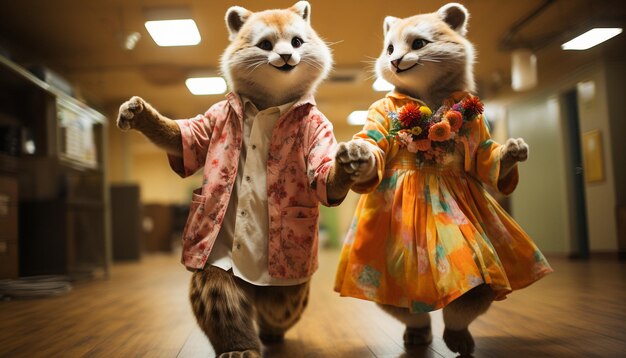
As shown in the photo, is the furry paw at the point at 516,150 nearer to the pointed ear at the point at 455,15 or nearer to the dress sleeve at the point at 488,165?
the dress sleeve at the point at 488,165

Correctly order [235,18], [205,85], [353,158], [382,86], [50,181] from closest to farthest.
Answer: [353,158] < [235,18] < [382,86] < [205,85] < [50,181]

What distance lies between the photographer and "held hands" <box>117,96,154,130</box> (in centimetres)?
127

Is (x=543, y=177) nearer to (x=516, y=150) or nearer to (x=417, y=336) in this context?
(x=516, y=150)

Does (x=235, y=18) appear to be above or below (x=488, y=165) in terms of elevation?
above

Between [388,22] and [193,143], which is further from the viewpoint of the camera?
[388,22]

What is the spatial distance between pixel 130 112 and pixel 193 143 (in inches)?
8.0

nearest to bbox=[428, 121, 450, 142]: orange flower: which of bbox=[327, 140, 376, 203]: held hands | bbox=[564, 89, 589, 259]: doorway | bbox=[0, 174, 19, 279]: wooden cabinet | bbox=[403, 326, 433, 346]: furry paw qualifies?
bbox=[327, 140, 376, 203]: held hands

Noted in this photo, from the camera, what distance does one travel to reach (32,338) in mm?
1570

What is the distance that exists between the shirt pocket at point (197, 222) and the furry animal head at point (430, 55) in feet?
2.15

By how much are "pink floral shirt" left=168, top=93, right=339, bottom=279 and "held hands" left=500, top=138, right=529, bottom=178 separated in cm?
46

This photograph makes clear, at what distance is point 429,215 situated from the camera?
1.35 metres

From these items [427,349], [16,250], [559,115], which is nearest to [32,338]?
[16,250]

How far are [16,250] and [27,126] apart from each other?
88cm

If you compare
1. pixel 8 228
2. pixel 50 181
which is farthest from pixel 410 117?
pixel 50 181
